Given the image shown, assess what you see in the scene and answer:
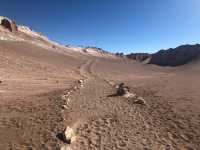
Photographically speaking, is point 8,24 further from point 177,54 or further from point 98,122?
point 177,54

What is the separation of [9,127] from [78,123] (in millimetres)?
4218

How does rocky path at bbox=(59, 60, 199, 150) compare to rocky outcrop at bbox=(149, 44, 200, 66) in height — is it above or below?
below

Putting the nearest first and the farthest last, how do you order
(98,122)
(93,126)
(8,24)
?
(93,126) < (98,122) < (8,24)

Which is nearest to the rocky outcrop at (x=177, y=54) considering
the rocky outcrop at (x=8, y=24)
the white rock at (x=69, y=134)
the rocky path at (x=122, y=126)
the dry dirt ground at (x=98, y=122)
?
the rocky outcrop at (x=8, y=24)

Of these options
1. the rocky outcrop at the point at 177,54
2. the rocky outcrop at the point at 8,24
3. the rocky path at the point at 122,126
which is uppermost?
the rocky outcrop at the point at 8,24

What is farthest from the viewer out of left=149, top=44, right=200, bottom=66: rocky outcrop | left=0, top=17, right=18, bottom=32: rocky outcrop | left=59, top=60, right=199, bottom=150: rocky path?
left=149, top=44, right=200, bottom=66: rocky outcrop

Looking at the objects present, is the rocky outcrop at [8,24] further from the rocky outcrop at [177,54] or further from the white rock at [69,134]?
the white rock at [69,134]

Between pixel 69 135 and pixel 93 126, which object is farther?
pixel 93 126

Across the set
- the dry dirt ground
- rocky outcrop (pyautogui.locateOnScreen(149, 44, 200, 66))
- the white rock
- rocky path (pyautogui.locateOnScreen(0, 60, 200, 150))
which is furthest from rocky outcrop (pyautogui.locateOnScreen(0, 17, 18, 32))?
the white rock

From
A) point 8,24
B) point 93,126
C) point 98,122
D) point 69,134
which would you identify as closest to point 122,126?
point 98,122

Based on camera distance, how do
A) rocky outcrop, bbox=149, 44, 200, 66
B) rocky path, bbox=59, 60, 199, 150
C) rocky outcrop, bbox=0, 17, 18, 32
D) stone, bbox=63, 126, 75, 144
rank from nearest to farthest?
stone, bbox=63, 126, 75, 144, rocky path, bbox=59, 60, 199, 150, rocky outcrop, bbox=0, 17, 18, 32, rocky outcrop, bbox=149, 44, 200, 66

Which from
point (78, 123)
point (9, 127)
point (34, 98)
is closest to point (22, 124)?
point (9, 127)

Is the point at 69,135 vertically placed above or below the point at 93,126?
above

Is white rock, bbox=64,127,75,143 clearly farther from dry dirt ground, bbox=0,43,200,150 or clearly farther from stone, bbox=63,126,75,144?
dry dirt ground, bbox=0,43,200,150
